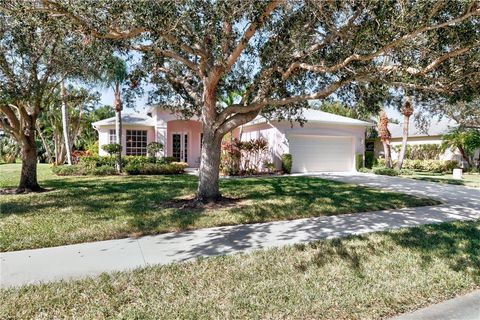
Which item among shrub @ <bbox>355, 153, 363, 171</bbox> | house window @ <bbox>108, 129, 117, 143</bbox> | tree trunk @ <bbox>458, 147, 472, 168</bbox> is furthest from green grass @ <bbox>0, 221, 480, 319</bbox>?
tree trunk @ <bbox>458, 147, 472, 168</bbox>

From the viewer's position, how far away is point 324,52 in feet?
28.8

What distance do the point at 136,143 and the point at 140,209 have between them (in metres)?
14.4

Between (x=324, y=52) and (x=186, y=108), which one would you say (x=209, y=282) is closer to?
(x=324, y=52)

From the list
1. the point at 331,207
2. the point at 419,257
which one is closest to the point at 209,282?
the point at 419,257

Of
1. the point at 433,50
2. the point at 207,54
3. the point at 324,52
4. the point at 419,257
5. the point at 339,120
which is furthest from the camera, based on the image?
the point at 339,120

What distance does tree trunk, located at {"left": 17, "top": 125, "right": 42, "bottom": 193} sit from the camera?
440 inches

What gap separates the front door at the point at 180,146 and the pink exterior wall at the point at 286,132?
4.02 m

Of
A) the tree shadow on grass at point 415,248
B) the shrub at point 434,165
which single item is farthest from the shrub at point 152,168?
the shrub at point 434,165

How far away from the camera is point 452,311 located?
3789mm

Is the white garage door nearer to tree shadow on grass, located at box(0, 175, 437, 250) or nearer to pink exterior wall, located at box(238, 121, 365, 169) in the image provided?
pink exterior wall, located at box(238, 121, 365, 169)

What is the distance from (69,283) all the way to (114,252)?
1198 mm

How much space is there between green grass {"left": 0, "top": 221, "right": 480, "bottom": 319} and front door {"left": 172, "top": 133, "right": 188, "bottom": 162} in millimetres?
17735

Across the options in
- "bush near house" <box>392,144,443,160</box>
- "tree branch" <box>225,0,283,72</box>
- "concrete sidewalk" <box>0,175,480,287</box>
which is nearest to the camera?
"concrete sidewalk" <box>0,175,480,287</box>

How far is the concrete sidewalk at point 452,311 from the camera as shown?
12.0 feet
